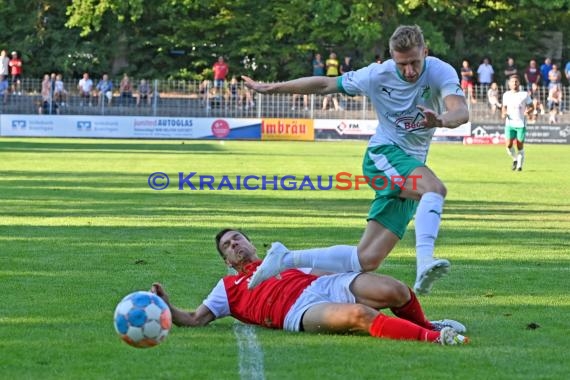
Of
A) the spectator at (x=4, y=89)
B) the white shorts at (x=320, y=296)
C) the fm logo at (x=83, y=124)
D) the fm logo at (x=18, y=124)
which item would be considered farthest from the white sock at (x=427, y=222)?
the spectator at (x=4, y=89)

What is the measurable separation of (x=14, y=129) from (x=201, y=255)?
124 feet

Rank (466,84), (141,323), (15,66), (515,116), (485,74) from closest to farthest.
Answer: (141,323), (515,116), (466,84), (15,66), (485,74)

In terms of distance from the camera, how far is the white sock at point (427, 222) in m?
8.52

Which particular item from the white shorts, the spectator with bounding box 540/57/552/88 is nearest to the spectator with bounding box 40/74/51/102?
the spectator with bounding box 540/57/552/88

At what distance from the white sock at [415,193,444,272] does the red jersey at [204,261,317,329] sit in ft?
2.54

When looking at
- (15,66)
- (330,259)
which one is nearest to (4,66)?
(15,66)

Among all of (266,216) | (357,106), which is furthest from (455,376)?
(357,106)

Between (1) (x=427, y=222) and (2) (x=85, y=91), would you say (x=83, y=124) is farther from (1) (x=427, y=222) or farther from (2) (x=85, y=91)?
(1) (x=427, y=222)

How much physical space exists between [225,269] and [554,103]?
1559 inches

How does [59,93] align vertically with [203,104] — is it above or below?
above

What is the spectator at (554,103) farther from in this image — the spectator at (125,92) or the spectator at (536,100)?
the spectator at (125,92)

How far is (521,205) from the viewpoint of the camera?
20.4m

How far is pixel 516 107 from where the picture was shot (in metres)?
31.5

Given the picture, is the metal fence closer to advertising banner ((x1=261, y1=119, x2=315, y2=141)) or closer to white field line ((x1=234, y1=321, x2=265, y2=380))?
advertising banner ((x1=261, y1=119, x2=315, y2=141))
